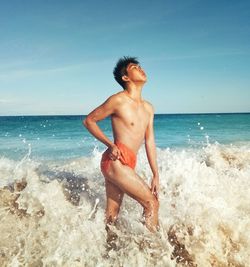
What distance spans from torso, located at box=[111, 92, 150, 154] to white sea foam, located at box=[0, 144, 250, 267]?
971 mm

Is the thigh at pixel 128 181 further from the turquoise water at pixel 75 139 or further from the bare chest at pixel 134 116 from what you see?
the turquoise water at pixel 75 139

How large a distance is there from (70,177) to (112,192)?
2.08 m

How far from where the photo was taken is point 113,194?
416cm

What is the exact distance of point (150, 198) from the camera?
393 cm

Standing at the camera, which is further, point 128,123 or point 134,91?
point 134,91

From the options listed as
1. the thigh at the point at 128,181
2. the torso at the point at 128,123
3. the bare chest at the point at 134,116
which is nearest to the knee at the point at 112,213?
the thigh at the point at 128,181

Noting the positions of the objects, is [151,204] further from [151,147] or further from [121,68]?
[121,68]

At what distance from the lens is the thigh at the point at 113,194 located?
4125mm

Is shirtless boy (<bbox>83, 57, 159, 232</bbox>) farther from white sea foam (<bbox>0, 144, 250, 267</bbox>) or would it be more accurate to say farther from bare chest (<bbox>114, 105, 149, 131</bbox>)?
white sea foam (<bbox>0, 144, 250, 267</bbox>)

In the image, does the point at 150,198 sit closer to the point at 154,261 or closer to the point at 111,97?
the point at 154,261

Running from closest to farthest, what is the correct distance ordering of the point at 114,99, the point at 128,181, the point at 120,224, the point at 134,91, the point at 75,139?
1. the point at 128,181
2. the point at 114,99
3. the point at 134,91
4. the point at 120,224
5. the point at 75,139

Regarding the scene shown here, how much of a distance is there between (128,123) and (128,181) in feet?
2.20

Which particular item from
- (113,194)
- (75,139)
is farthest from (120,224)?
(75,139)

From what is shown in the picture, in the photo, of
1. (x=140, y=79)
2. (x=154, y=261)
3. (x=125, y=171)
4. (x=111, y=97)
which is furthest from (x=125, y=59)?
(x=154, y=261)
